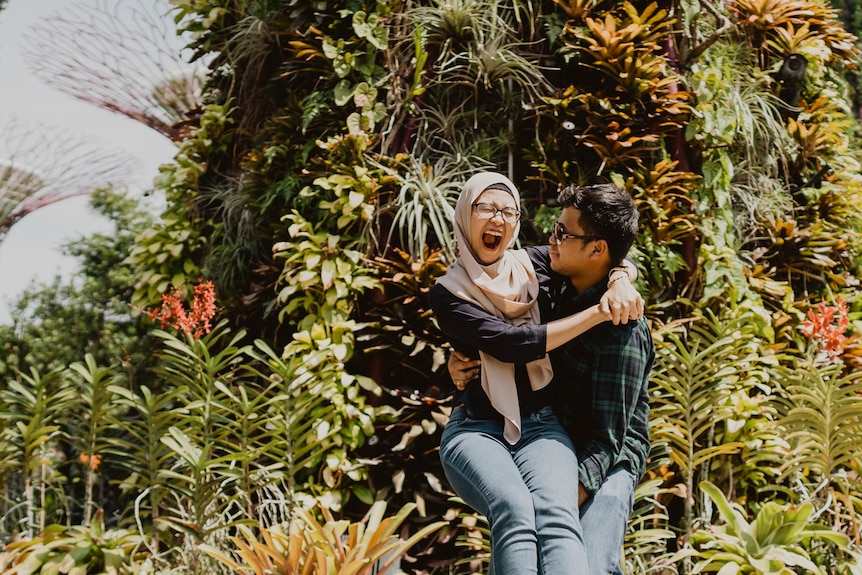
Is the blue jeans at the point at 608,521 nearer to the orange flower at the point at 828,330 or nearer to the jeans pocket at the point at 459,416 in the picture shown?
the jeans pocket at the point at 459,416

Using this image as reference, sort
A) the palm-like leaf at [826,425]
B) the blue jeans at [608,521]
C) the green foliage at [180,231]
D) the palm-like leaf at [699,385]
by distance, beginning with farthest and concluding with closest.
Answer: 1. the green foliage at [180,231]
2. the palm-like leaf at [699,385]
3. the palm-like leaf at [826,425]
4. the blue jeans at [608,521]

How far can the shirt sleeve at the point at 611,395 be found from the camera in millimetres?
2115

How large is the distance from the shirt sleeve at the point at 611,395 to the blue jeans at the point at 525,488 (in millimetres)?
71

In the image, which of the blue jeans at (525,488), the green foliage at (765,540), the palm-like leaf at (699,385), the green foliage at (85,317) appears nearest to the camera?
the blue jeans at (525,488)

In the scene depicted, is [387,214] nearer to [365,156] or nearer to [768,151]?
[365,156]

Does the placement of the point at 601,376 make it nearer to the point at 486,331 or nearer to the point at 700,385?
the point at 486,331

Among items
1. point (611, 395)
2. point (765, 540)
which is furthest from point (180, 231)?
point (765, 540)

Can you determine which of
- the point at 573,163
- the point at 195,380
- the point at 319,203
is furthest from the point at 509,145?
the point at 195,380

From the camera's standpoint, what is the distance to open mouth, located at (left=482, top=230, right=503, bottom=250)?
2326mm

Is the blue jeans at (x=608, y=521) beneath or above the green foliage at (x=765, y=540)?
above

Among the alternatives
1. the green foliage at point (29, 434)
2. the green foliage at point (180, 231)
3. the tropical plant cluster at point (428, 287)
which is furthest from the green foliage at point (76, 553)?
the green foliage at point (180, 231)

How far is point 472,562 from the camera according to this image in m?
3.27

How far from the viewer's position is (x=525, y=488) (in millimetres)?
2004

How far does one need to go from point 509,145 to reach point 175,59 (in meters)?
3.28
